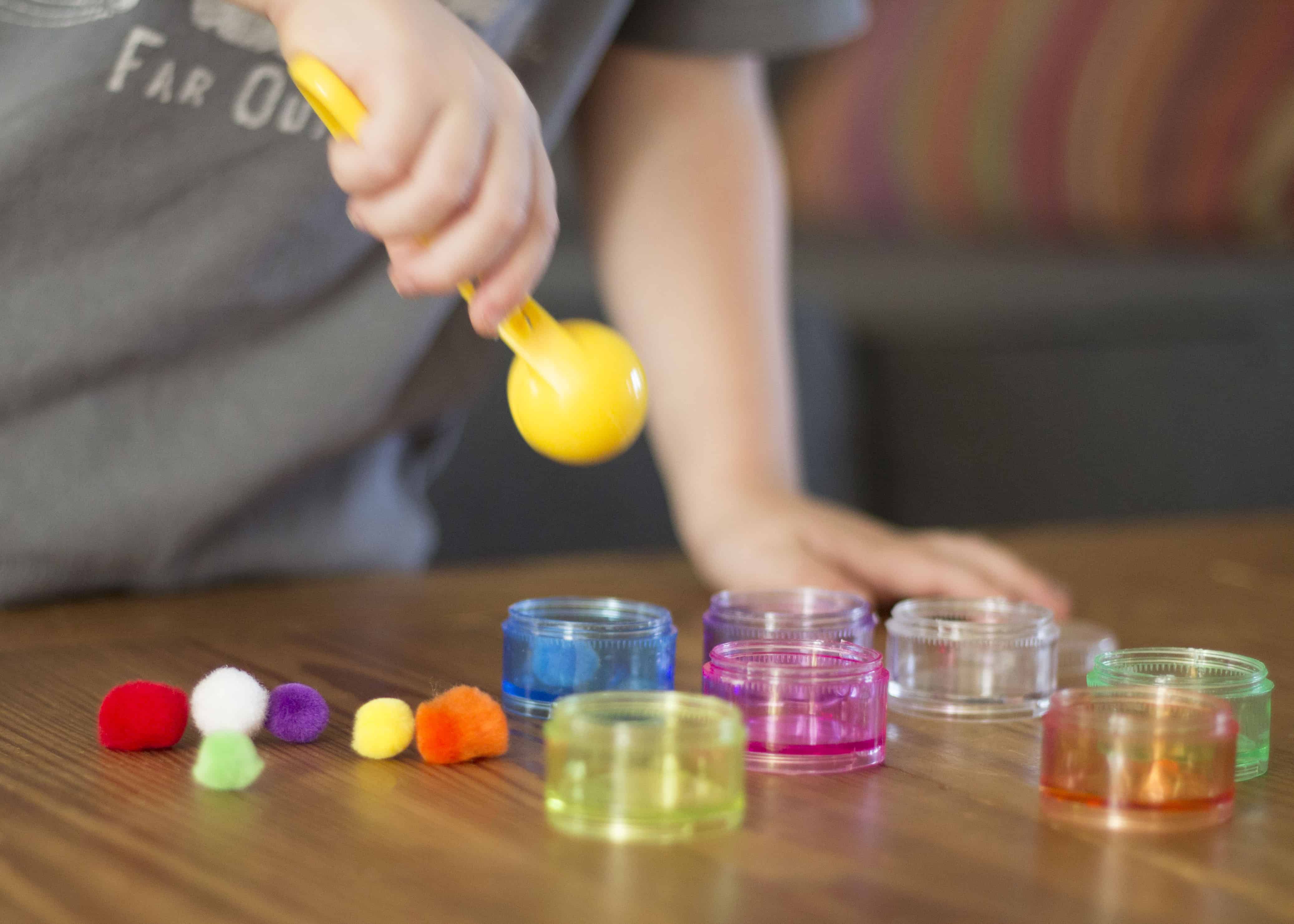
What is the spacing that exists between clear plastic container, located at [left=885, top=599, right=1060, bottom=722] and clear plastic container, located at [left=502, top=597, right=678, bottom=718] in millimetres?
95

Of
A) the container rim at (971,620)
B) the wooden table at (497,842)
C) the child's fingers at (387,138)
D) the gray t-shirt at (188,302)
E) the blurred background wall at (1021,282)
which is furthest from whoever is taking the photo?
the blurred background wall at (1021,282)

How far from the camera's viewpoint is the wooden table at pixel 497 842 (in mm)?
335

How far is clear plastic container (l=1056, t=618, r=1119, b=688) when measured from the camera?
61 centimetres

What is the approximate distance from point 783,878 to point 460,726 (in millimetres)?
131

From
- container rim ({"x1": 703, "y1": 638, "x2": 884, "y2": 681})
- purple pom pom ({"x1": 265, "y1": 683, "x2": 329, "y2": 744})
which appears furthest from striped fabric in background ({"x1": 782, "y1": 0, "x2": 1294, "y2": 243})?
purple pom pom ({"x1": 265, "y1": 683, "x2": 329, "y2": 744})

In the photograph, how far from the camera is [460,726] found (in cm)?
45

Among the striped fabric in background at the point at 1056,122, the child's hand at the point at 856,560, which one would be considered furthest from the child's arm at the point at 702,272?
the striped fabric in background at the point at 1056,122

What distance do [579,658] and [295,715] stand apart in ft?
0.32

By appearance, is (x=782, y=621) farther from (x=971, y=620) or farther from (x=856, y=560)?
(x=856, y=560)

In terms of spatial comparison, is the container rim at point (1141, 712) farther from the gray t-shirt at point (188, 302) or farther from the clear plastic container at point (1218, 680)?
the gray t-shirt at point (188, 302)

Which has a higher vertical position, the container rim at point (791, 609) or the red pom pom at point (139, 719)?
the container rim at point (791, 609)

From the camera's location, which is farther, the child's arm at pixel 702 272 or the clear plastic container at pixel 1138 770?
the child's arm at pixel 702 272

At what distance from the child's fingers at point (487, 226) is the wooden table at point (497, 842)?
0.15 metres

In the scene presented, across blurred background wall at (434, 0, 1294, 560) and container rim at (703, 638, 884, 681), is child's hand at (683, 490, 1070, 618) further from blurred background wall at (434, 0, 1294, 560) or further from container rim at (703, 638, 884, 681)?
blurred background wall at (434, 0, 1294, 560)
